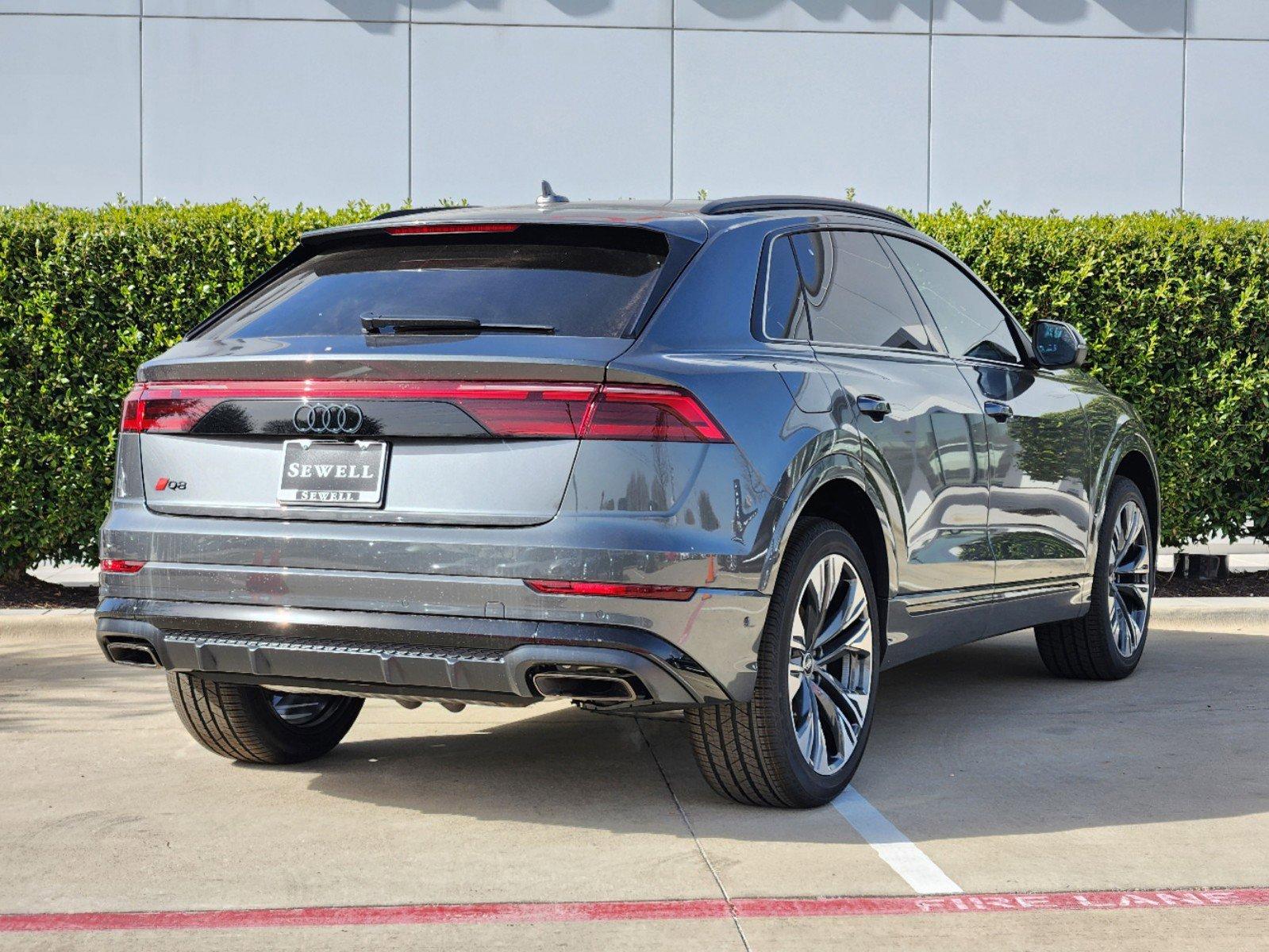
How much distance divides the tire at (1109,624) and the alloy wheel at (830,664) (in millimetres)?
2144

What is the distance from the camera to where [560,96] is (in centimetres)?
1307

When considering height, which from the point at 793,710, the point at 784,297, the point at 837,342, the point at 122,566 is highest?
the point at 784,297

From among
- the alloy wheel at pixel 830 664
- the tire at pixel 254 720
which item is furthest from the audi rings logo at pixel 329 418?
the alloy wheel at pixel 830 664

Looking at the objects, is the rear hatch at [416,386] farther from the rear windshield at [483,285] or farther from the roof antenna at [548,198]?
the roof antenna at [548,198]

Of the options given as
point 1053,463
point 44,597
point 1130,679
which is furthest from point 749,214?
point 44,597

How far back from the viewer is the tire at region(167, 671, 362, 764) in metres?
5.21

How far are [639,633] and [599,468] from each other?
44cm

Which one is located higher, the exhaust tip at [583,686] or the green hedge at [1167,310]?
the green hedge at [1167,310]

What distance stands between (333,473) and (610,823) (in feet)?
4.40

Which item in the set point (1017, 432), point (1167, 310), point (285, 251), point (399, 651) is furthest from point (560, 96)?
point (399, 651)

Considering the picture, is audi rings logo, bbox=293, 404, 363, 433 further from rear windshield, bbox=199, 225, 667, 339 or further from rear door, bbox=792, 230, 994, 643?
rear door, bbox=792, 230, 994, 643

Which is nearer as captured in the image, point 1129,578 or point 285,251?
point 1129,578

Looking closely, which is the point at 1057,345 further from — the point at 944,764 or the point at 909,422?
the point at 944,764

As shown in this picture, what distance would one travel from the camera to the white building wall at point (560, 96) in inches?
511
